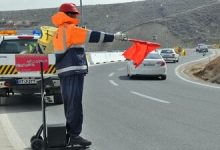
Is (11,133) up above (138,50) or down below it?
below

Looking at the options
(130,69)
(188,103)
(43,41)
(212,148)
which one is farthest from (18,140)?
(130,69)

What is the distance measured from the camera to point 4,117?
1131cm

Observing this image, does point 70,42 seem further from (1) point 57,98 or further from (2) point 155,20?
(2) point 155,20

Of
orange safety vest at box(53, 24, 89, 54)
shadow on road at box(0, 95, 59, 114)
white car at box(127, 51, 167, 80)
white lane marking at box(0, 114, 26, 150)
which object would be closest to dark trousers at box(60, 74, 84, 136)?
orange safety vest at box(53, 24, 89, 54)

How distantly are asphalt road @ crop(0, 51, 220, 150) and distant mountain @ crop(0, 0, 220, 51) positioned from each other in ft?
225

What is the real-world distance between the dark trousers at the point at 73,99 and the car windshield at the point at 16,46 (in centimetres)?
654

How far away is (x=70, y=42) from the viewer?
6.93 m

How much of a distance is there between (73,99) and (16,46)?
7.11 metres

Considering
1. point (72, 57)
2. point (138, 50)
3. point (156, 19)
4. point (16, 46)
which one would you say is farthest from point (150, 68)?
point (156, 19)

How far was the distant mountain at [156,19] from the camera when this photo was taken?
12300 centimetres

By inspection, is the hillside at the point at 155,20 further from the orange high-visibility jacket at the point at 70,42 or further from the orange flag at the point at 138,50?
the orange high-visibility jacket at the point at 70,42

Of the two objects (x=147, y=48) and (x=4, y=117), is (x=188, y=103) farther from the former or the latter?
(x=147, y=48)

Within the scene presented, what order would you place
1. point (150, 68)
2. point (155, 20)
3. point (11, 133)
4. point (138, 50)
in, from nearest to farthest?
1. point (138, 50)
2. point (11, 133)
3. point (150, 68)
4. point (155, 20)

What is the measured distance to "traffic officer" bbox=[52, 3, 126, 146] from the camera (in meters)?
6.94
